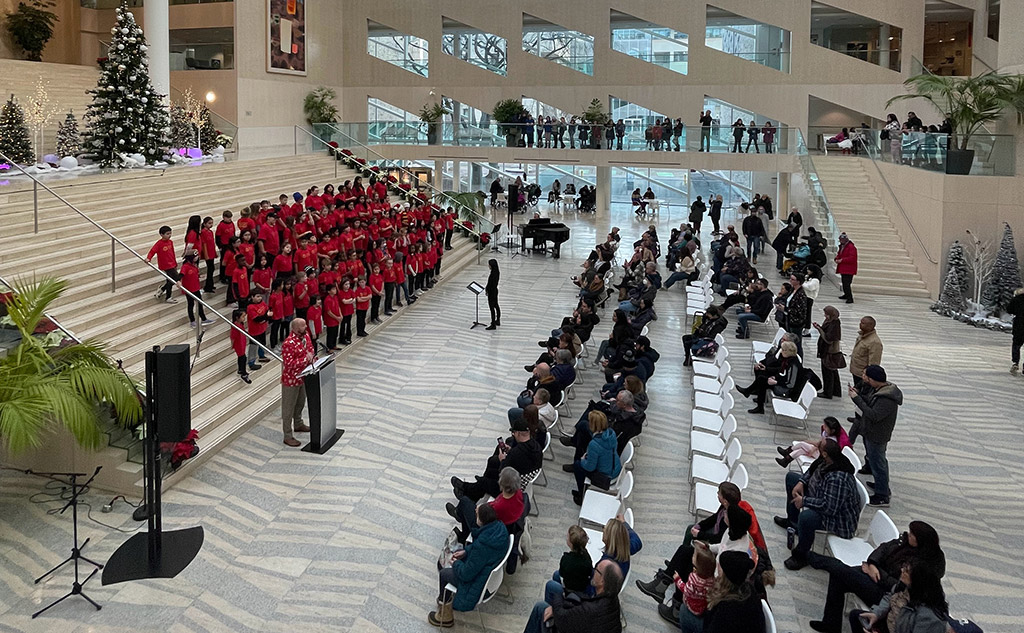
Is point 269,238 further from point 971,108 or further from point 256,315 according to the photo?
point 971,108

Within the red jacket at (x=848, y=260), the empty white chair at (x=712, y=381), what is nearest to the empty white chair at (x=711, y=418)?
the empty white chair at (x=712, y=381)

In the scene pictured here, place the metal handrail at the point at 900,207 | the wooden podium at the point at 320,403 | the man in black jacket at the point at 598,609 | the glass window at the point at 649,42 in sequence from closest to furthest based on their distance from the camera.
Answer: the man in black jacket at the point at 598,609 → the wooden podium at the point at 320,403 → the metal handrail at the point at 900,207 → the glass window at the point at 649,42

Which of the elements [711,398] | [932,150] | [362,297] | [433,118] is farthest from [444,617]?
[433,118]

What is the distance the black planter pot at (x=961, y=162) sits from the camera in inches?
735

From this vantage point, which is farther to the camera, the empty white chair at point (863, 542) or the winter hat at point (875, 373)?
the winter hat at point (875, 373)

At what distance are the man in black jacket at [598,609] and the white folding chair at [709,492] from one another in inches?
85.9

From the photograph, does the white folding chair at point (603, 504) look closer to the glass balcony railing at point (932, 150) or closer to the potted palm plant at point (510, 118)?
the glass balcony railing at point (932, 150)

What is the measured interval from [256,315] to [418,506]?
4349mm

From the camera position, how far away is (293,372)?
10.1 metres

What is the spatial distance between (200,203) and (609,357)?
34.4ft

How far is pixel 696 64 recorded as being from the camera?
32375 mm

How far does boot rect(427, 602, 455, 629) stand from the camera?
6613 mm

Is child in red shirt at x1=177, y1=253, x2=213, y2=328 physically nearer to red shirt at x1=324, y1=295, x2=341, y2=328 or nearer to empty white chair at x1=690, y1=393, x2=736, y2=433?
red shirt at x1=324, y1=295, x2=341, y2=328

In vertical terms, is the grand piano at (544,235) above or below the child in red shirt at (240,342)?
above
